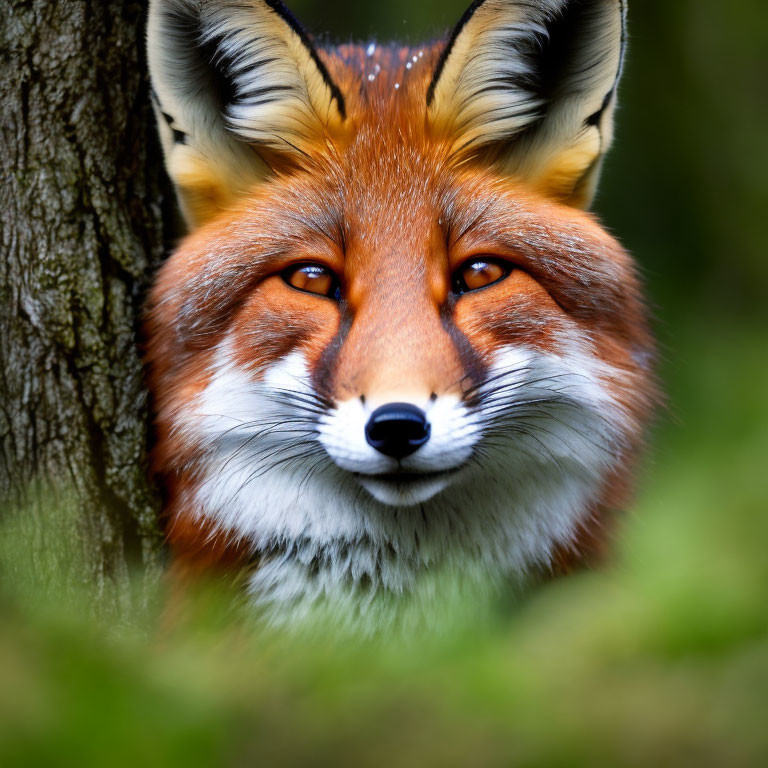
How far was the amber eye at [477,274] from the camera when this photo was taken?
3170 millimetres

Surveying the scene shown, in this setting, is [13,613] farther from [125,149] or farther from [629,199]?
[629,199]

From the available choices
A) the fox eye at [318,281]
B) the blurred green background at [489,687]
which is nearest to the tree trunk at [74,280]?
the fox eye at [318,281]

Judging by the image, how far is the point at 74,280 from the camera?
3436 millimetres

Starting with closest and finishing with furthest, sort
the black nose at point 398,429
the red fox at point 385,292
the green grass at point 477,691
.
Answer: the green grass at point 477,691 → the black nose at point 398,429 → the red fox at point 385,292

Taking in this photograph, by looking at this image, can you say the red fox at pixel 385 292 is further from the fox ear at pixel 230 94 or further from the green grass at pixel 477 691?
the green grass at pixel 477 691

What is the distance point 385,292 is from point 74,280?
1.30 metres

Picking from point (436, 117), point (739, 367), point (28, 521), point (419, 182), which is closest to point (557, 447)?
point (419, 182)

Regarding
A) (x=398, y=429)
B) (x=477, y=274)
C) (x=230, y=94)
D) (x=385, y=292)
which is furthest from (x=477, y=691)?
(x=230, y=94)

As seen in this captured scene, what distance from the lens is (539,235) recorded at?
3225 millimetres

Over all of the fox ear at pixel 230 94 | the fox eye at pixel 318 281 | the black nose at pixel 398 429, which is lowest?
the black nose at pixel 398 429

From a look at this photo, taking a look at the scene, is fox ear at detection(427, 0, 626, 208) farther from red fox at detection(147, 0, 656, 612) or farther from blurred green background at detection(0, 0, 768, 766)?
blurred green background at detection(0, 0, 768, 766)

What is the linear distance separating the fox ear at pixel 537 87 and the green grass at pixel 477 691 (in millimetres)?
2065

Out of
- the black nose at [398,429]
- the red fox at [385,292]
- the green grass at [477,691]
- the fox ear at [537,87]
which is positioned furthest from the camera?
the fox ear at [537,87]

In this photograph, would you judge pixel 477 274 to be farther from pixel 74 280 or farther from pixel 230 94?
pixel 74 280
